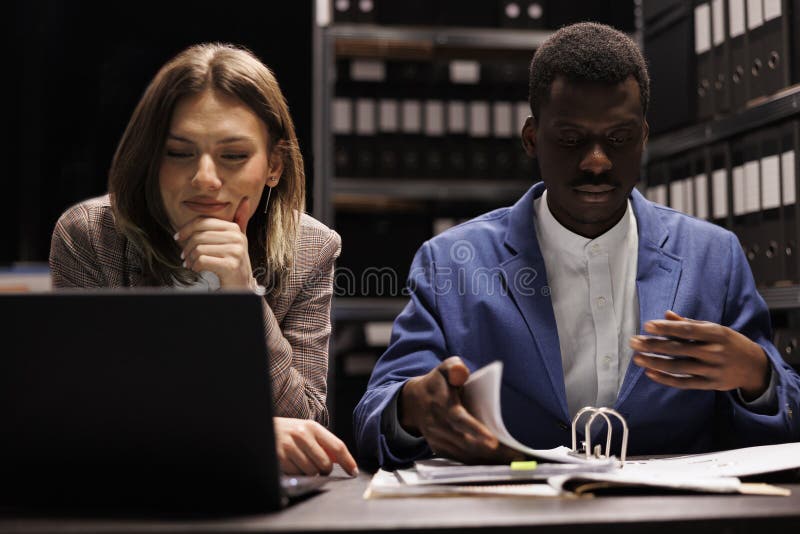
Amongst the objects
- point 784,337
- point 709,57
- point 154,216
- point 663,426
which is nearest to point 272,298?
point 154,216

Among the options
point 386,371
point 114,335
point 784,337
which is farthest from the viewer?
point 784,337

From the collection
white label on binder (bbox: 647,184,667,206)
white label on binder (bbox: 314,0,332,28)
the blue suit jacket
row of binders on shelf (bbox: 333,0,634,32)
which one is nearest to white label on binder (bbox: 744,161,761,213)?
white label on binder (bbox: 647,184,667,206)

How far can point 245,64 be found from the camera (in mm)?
1284

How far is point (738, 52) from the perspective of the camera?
209cm

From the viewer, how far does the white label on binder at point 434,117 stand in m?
2.70

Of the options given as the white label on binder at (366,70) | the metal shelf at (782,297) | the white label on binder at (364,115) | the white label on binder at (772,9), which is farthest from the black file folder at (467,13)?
the metal shelf at (782,297)

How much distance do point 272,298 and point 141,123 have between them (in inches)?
13.2

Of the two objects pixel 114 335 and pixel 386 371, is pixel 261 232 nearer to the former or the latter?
pixel 386 371

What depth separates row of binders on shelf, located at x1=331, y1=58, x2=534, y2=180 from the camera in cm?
269

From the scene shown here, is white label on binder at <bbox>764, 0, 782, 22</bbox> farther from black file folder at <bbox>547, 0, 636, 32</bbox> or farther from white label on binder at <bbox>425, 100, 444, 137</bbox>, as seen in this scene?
white label on binder at <bbox>425, 100, 444, 137</bbox>

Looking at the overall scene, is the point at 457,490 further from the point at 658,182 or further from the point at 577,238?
the point at 658,182

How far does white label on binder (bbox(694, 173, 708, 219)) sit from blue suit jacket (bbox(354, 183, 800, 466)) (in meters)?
0.92

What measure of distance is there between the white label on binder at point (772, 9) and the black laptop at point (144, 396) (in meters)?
1.76

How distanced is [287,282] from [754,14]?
142cm
